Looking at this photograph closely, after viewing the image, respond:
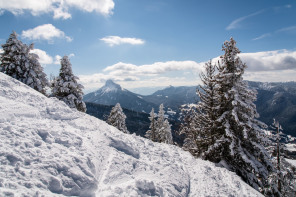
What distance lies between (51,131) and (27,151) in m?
1.51

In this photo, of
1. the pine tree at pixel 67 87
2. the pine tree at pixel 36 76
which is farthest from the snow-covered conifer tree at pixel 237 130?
the pine tree at pixel 36 76

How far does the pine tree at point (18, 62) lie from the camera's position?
20.0m

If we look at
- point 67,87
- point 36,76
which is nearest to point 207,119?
point 67,87

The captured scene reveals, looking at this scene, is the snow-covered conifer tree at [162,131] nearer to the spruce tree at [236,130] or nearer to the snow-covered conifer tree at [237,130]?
the spruce tree at [236,130]

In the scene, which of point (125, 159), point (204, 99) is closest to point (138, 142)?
point (125, 159)

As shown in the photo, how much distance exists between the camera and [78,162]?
5750mm

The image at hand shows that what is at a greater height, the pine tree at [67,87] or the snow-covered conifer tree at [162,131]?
the pine tree at [67,87]

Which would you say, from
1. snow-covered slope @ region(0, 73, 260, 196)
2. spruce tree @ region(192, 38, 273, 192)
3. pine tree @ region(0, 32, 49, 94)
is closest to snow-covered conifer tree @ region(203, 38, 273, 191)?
spruce tree @ region(192, 38, 273, 192)

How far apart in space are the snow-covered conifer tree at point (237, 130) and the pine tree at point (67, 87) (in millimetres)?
16590

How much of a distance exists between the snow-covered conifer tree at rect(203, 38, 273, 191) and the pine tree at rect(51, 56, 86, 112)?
16590 mm

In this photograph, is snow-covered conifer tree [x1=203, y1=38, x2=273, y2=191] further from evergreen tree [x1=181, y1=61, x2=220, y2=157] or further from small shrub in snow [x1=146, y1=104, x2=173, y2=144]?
small shrub in snow [x1=146, y1=104, x2=173, y2=144]

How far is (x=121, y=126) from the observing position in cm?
3222

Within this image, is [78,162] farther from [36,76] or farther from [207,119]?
[36,76]

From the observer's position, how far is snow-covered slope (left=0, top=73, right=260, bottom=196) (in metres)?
4.67
